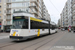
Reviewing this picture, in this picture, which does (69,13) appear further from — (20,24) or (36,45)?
(36,45)

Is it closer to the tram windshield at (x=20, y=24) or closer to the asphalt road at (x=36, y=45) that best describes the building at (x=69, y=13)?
the asphalt road at (x=36, y=45)

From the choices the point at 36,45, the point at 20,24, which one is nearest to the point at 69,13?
the point at 20,24

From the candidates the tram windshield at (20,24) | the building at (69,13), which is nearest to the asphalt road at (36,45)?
the tram windshield at (20,24)

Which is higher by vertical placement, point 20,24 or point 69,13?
point 69,13

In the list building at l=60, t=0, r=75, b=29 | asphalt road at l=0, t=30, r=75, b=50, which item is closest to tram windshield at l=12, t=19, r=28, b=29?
asphalt road at l=0, t=30, r=75, b=50

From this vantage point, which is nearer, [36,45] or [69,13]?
[36,45]

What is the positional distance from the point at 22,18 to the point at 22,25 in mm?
898

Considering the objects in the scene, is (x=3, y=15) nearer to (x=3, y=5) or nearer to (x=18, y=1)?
(x=3, y=5)

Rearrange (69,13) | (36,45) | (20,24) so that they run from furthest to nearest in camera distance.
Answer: (69,13) < (20,24) < (36,45)

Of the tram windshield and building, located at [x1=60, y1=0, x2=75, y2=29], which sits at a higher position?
building, located at [x1=60, y1=0, x2=75, y2=29]

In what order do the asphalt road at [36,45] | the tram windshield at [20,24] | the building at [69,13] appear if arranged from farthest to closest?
1. the building at [69,13]
2. the tram windshield at [20,24]
3. the asphalt road at [36,45]

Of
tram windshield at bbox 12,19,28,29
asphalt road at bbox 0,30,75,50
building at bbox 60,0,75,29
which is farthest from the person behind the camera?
building at bbox 60,0,75,29

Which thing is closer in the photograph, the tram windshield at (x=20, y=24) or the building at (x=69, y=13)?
the tram windshield at (x=20, y=24)

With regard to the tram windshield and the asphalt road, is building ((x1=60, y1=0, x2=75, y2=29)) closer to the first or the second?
the asphalt road
